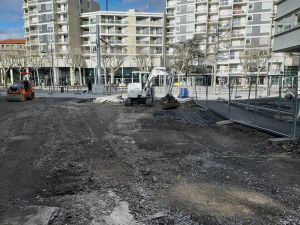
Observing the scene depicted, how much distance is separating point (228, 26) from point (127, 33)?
2730 centimetres

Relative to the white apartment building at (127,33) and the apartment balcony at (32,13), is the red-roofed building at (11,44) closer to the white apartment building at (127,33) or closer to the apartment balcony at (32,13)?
the apartment balcony at (32,13)

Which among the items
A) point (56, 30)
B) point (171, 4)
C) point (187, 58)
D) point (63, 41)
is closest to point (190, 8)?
point (171, 4)

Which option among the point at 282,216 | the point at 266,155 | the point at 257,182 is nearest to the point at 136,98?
the point at 266,155

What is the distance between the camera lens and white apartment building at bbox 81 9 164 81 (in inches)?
3268

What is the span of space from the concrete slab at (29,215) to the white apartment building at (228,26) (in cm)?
6693

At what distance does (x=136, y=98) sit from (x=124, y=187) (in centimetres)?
1923

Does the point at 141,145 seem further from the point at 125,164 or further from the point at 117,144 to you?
the point at 125,164

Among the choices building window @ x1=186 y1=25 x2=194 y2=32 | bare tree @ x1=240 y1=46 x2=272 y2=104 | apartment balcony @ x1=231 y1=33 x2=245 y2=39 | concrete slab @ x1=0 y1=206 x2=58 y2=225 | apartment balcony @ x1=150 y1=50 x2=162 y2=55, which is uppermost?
building window @ x1=186 y1=25 x2=194 y2=32

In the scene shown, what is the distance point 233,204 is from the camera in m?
5.30

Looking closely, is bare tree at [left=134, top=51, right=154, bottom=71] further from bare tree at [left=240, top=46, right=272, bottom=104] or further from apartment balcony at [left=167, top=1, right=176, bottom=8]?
bare tree at [left=240, top=46, right=272, bottom=104]

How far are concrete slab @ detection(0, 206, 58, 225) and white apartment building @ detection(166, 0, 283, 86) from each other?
66926 mm

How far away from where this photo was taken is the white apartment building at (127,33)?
272 feet

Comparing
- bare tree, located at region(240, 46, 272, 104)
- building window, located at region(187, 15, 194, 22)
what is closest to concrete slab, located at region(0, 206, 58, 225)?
bare tree, located at region(240, 46, 272, 104)

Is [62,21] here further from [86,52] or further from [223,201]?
[223,201]
